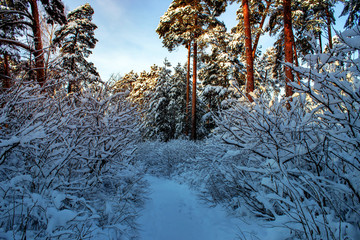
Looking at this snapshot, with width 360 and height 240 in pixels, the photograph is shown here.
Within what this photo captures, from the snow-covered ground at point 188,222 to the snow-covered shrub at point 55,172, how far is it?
43cm

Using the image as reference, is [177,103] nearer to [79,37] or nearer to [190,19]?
[190,19]

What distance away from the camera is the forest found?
1.55 m

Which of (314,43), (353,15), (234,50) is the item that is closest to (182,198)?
(314,43)

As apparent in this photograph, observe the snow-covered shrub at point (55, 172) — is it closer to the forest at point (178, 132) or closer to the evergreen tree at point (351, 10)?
the forest at point (178, 132)

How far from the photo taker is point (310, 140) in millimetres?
2135

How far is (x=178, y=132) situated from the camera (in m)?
22.5

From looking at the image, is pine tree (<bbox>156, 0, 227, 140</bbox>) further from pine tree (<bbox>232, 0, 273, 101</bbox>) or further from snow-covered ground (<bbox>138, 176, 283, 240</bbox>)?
snow-covered ground (<bbox>138, 176, 283, 240</bbox>)

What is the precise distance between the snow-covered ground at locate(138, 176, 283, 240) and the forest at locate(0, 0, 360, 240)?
23cm

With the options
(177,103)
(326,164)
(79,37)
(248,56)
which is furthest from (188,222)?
(177,103)

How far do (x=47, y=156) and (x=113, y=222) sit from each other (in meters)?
1.34

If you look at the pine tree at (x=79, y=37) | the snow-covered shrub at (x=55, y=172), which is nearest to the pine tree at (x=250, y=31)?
the snow-covered shrub at (x=55, y=172)

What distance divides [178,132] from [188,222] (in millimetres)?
19010

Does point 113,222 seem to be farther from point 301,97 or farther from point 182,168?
point 182,168

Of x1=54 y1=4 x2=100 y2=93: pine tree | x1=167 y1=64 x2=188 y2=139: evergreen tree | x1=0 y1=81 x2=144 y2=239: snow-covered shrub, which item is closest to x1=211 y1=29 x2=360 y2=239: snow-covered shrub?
x1=0 y1=81 x2=144 y2=239: snow-covered shrub
